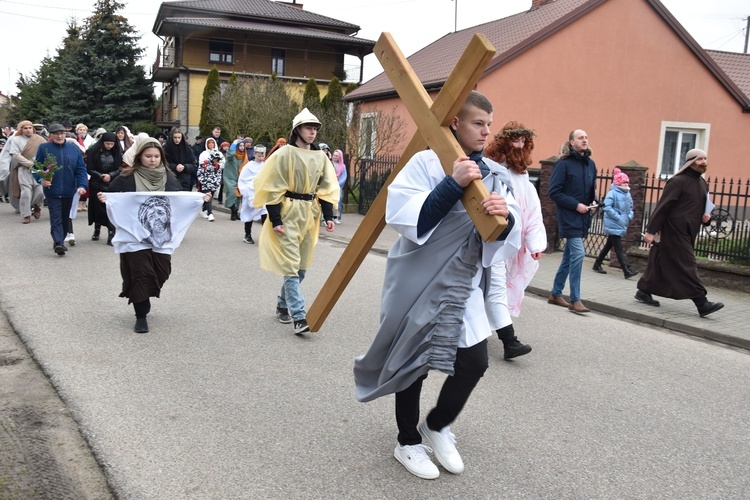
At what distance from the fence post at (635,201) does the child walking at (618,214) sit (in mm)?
899

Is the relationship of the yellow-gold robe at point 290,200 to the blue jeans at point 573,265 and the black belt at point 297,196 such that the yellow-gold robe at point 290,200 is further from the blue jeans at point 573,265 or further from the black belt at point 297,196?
the blue jeans at point 573,265

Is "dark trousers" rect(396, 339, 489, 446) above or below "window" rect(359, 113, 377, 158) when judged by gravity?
below

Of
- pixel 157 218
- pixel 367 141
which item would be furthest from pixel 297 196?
pixel 367 141

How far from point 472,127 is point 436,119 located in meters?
0.23

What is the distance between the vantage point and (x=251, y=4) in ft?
156

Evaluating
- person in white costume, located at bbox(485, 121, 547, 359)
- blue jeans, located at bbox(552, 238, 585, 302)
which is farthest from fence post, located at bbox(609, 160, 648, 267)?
person in white costume, located at bbox(485, 121, 547, 359)

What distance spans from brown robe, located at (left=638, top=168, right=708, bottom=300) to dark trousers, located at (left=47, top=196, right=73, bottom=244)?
7820 millimetres

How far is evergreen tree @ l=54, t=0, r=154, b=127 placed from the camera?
4391cm

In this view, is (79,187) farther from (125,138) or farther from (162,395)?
(162,395)

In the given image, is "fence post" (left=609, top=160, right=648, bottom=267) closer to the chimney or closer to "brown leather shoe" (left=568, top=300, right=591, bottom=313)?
"brown leather shoe" (left=568, top=300, right=591, bottom=313)

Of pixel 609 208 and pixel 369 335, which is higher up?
pixel 609 208

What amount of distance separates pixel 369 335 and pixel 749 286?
243 inches

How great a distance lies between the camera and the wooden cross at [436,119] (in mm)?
2877

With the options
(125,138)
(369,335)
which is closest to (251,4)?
(125,138)
